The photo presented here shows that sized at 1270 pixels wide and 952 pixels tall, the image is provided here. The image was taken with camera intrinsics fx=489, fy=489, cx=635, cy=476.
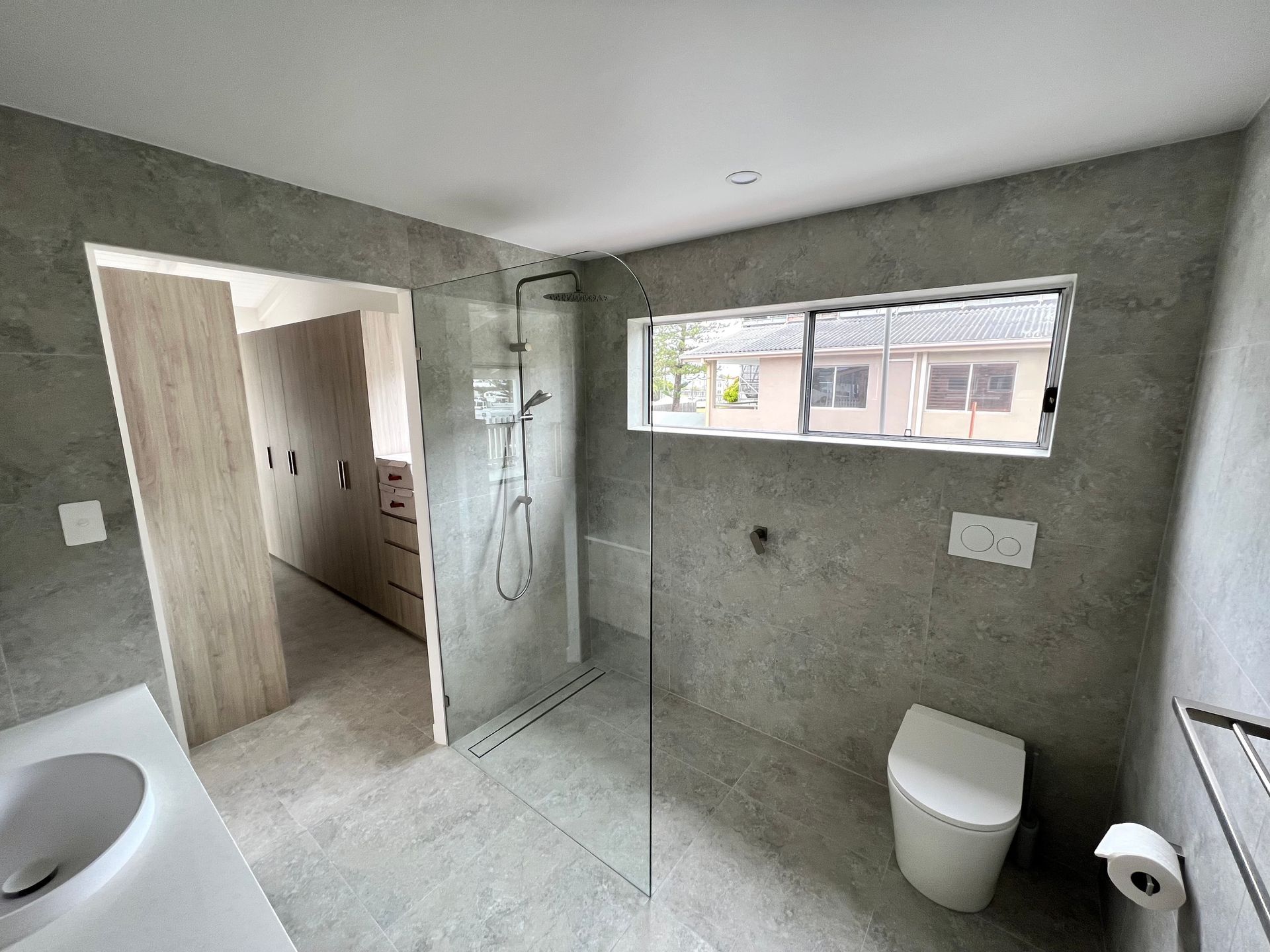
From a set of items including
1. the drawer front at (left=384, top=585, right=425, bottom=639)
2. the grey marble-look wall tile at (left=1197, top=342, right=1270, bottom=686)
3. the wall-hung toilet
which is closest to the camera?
the grey marble-look wall tile at (left=1197, top=342, right=1270, bottom=686)

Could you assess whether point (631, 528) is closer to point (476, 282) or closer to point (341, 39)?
point (476, 282)

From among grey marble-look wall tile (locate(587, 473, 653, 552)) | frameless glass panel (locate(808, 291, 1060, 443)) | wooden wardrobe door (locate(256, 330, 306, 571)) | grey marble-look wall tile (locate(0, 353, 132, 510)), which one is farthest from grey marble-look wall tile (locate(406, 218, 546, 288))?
wooden wardrobe door (locate(256, 330, 306, 571))

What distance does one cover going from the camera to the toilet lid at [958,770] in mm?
1503

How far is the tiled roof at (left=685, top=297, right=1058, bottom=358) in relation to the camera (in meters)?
1.73

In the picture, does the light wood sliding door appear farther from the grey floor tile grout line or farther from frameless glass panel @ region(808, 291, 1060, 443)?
frameless glass panel @ region(808, 291, 1060, 443)

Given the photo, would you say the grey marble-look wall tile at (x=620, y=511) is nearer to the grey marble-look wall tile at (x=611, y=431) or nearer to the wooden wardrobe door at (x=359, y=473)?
the grey marble-look wall tile at (x=611, y=431)

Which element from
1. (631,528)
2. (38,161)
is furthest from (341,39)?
(631,528)

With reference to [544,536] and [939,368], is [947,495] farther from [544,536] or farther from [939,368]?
[544,536]

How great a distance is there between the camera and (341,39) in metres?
0.97

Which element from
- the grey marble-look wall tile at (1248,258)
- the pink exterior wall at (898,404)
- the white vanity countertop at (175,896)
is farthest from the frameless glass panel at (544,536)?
the grey marble-look wall tile at (1248,258)

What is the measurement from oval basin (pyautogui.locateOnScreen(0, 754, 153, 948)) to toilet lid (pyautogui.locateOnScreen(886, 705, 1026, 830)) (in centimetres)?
201

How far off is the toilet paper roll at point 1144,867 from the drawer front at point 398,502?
10.2ft

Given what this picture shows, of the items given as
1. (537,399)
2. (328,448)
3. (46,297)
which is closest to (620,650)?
(537,399)

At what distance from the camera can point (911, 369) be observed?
198 centimetres
